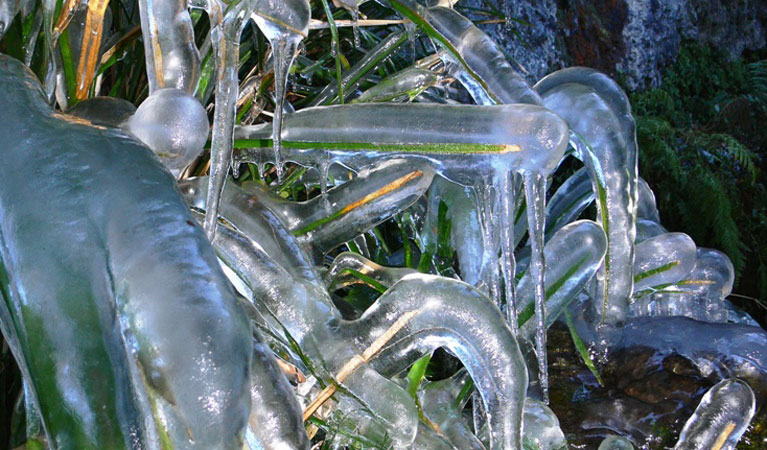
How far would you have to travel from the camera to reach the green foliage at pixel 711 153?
7.73 ft

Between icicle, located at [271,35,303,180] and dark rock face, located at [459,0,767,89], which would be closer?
icicle, located at [271,35,303,180]

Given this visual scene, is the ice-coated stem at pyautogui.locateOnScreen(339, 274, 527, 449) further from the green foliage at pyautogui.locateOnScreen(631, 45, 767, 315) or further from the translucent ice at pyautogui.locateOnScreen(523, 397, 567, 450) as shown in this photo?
the green foliage at pyautogui.locateOnScreen(631, 45, 767, 315)

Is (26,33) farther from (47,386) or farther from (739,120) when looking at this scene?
(739,120)

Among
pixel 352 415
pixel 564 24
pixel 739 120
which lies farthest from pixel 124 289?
pixel 739 120

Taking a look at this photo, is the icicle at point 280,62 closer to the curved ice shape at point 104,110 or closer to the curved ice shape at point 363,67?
the curved ice shape at point 104,110

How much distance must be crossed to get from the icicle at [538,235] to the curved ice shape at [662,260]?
378 millimetres

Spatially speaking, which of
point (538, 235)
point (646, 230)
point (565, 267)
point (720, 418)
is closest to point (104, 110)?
point (538, 235)

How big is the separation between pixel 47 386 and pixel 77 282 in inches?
1.7

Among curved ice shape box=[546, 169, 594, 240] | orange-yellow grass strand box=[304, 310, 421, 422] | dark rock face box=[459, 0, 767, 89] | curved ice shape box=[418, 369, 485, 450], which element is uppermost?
orange-yellow grass strand box=[304, 310, 421, 422]

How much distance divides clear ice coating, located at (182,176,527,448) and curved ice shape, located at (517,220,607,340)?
0.21 meters

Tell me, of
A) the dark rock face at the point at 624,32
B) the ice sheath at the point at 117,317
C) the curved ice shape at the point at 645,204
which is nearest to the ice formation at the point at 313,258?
the ice sheath at the point at 117,317

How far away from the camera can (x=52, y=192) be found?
13.9 inches

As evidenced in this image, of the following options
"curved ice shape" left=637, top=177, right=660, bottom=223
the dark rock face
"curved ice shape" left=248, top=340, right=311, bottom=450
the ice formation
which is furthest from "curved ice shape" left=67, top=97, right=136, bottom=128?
the dark rock face

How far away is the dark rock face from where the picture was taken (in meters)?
2.14
